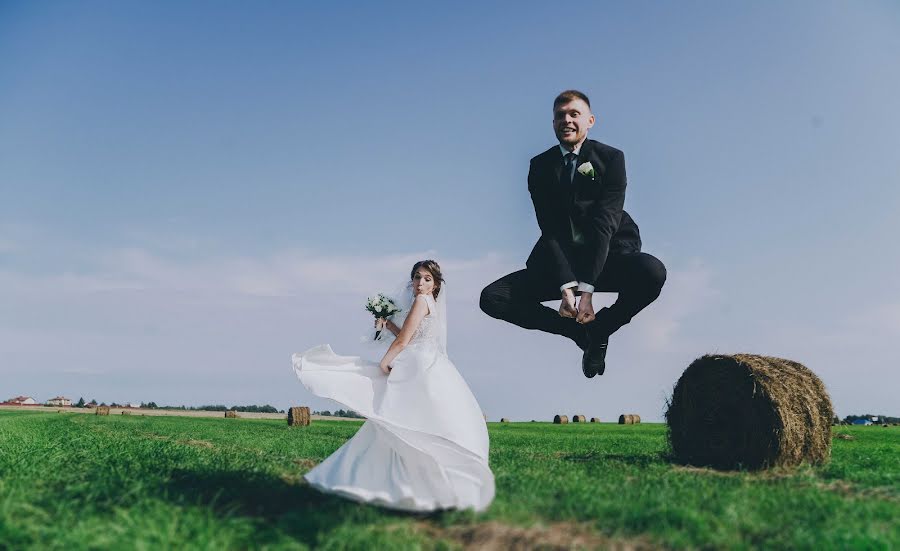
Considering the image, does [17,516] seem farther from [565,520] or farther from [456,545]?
[565,520]

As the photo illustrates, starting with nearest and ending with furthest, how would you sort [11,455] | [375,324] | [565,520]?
[565,520], [375,324], [11,455]

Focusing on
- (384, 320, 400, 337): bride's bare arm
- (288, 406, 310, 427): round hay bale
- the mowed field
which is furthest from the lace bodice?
(288, 406, 310, 427): round hay bale

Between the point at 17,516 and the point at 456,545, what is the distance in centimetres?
359

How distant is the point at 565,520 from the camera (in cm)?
530

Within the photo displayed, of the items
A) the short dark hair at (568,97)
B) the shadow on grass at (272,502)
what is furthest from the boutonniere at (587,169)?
the shadow on grass at (272,502)

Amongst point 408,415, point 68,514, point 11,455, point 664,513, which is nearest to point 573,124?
point 408,415

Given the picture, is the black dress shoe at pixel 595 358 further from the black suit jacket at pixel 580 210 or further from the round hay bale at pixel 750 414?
the round hay bale at pixel 750 414

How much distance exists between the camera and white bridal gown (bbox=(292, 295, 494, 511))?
5629 mm

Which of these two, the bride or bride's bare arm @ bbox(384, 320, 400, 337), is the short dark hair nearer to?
the bride

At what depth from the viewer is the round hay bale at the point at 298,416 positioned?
32.1 meters

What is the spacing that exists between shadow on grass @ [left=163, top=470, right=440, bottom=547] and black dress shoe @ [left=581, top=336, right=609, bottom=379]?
3164 mm

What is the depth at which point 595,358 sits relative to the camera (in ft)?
26.4

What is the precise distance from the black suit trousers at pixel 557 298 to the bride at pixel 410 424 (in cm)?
118

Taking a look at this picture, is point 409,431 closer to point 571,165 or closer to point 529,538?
point 529,538
